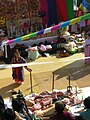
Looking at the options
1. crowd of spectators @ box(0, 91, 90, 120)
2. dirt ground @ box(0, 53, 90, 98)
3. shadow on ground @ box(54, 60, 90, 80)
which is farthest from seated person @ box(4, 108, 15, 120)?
shadow on ground @ box(54, 60, 90, 80)

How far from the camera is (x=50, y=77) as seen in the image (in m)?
11.9

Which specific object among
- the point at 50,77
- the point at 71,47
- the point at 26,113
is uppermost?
the point at 71,47

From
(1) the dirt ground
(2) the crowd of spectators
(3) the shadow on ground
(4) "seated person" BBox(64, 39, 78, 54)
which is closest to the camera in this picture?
(2) the crowd of spectators

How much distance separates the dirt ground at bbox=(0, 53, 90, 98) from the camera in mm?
11117

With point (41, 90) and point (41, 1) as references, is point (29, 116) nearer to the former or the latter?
point (41, 90)

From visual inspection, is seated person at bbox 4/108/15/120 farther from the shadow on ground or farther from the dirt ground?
the shadow on ground

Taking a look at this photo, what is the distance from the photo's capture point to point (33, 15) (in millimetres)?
15570

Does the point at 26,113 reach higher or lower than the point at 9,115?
lower

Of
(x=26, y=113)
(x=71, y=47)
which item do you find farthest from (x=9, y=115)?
(x=71, y=47)

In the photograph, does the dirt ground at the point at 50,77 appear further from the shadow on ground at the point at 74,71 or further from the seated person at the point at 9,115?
the seated person at the point at 9,115

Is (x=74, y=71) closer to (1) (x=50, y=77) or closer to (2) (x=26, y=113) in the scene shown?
(1) (x=50, y=77)

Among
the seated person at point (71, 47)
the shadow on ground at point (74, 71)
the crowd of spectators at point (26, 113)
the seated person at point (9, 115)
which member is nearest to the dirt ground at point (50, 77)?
the shadow on ground at point (74, 71)

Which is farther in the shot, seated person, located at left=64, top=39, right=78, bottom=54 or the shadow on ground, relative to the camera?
seated person, located at left=64, top=39, right=78, bottom=54

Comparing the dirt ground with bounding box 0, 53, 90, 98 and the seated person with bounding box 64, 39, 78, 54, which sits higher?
the seated person with bounding box 64, 39, 78, 54
